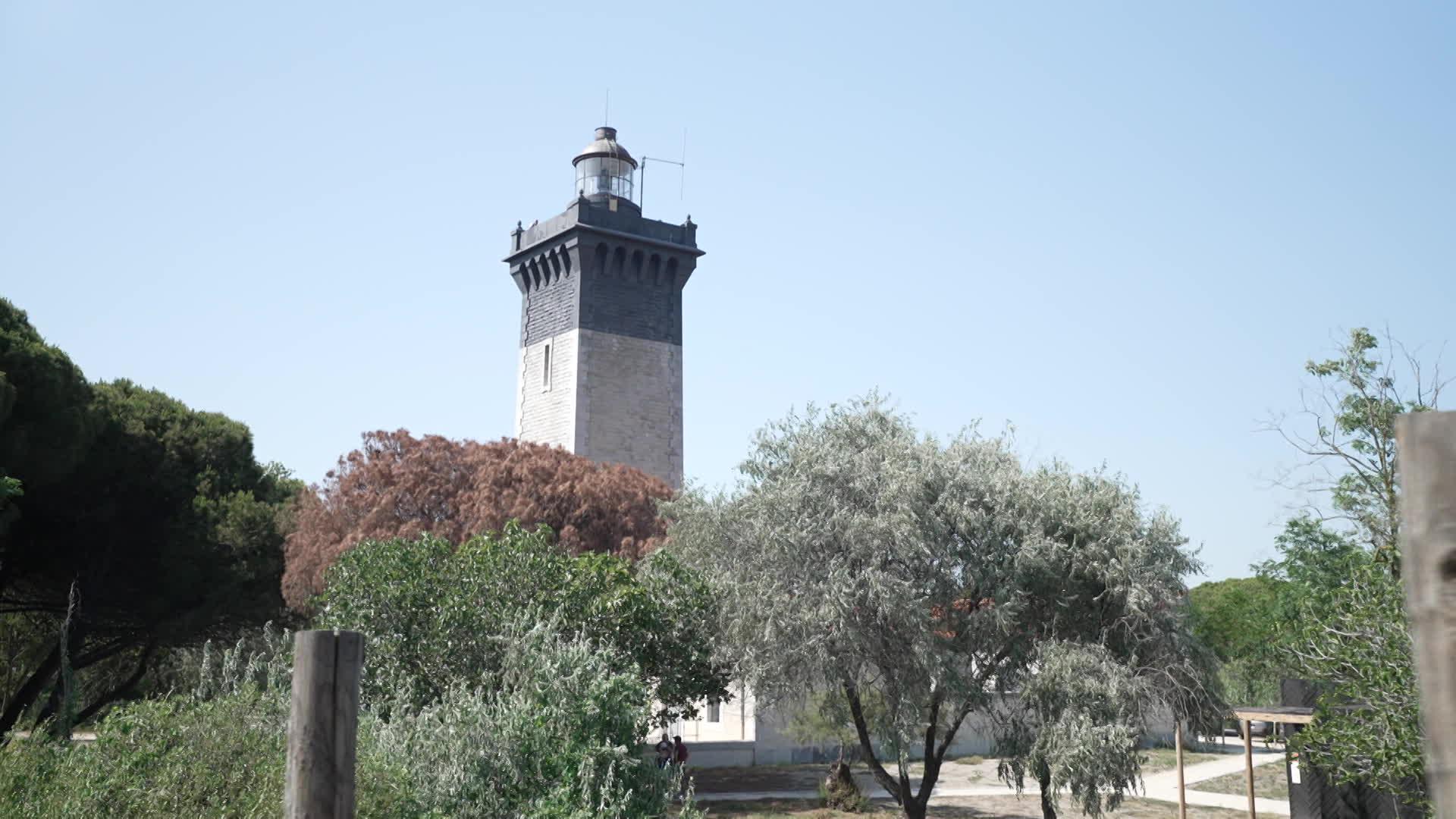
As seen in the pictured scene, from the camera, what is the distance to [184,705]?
11031 mm

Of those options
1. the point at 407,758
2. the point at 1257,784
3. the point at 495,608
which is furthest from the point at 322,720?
the point at 1257,784

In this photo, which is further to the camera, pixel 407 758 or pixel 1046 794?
pixel 1046 794

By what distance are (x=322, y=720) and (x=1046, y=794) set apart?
45.7ft

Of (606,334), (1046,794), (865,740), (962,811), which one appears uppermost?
(606,334)

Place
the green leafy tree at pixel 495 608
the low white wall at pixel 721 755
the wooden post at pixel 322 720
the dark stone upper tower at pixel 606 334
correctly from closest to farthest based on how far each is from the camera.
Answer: the wooden post at pixel 322 720
the green leafy tree at pixel 495 608
the low white wall at pixel 721 755
the dark stone upper tower at pixel 606 334

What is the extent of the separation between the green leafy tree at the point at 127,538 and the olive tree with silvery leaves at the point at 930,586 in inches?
616

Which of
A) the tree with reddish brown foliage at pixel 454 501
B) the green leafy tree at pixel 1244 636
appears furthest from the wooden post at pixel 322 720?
the green leafy tree at pixel 1244 636

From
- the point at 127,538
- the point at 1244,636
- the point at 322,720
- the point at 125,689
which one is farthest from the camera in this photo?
the point at 1244,636

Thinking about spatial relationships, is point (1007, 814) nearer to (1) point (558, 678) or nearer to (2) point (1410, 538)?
(1) point (558, 678)

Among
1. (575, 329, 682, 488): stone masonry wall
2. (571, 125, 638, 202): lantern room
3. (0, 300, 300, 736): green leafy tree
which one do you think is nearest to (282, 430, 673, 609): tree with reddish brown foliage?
(0, 300, 300, 736): green leafy tree

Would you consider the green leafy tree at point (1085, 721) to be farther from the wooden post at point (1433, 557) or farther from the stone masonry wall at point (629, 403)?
the stone masonry wall at point (629, 403)

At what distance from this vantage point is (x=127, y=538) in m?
27.4

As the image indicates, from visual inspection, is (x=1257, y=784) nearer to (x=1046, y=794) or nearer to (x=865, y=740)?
(x=1046, y=794)

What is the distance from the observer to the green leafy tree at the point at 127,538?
2575 cm
